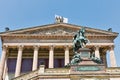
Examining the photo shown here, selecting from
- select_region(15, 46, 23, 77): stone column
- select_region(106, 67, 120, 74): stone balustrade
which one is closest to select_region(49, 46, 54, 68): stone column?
select_region(15, 46, 23, 77): stone column

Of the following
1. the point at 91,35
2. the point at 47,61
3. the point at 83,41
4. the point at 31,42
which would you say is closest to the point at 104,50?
the point at 91,35

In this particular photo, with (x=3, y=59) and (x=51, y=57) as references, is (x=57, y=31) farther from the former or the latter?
(x=3, y=59)

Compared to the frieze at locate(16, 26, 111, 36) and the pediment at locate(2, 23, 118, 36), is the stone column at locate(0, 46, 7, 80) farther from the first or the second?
the frieze at locate(16, 26, 111, 36)

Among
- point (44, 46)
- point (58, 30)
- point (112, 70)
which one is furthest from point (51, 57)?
point (112, 70)

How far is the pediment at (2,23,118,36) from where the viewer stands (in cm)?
3931

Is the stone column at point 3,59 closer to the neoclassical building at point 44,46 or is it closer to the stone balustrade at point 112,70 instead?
the neoclassical building at point 44,46

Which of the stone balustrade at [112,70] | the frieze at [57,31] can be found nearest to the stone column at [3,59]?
the frieze at [57,31]

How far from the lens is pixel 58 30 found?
40062mm

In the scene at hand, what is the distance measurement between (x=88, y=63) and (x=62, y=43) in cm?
2278

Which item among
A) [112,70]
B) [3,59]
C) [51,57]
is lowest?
[112,70]

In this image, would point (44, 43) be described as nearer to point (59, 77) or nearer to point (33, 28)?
Result: point (33, 28)

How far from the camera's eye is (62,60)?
40.4 metres

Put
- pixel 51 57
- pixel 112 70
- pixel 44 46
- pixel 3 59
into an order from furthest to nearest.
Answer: pixel 44 46 → pixel 51 57 → pixel 3 59 → pixel 112 70

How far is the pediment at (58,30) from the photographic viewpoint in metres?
39.3
